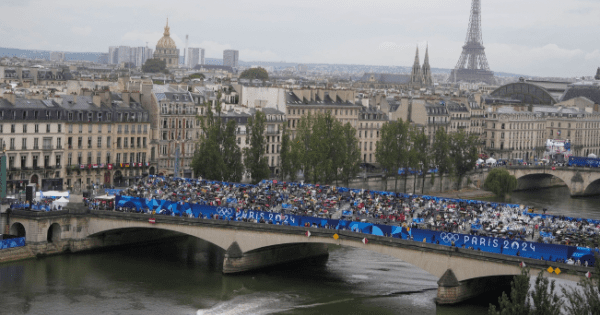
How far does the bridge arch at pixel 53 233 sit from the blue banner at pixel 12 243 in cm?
224

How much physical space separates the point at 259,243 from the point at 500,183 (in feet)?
161

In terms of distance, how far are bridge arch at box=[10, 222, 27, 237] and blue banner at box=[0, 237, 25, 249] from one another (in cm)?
129

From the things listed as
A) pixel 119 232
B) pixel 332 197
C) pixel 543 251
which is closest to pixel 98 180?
pixel 119 232

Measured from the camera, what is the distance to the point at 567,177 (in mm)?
108375

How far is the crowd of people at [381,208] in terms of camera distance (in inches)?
2096

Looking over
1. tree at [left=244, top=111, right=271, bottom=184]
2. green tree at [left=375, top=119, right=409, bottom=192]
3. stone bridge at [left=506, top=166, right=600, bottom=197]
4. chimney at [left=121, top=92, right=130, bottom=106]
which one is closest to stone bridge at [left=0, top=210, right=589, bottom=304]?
tree at [left=244, top=111, right=271, bottom=184]

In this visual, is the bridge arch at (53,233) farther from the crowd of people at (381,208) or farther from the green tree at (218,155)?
the green tree at (218,155)

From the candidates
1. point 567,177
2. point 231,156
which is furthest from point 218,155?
point 567,177

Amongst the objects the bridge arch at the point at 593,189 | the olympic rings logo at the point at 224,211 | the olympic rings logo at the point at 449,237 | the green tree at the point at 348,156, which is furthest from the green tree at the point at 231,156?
the bridge arch at the point at 593,189

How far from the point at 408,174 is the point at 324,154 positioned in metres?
16.3

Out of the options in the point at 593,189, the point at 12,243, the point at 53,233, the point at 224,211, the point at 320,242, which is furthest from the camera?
the point at 593,189

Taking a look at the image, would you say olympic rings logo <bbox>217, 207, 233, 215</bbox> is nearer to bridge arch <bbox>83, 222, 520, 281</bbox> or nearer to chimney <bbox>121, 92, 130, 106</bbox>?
bridge arch <bbox>83, 222, 520, 281</bbox>

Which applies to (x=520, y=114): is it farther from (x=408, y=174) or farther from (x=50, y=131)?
(x=50, y=131)

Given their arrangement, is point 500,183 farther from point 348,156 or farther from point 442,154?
point 348,156
